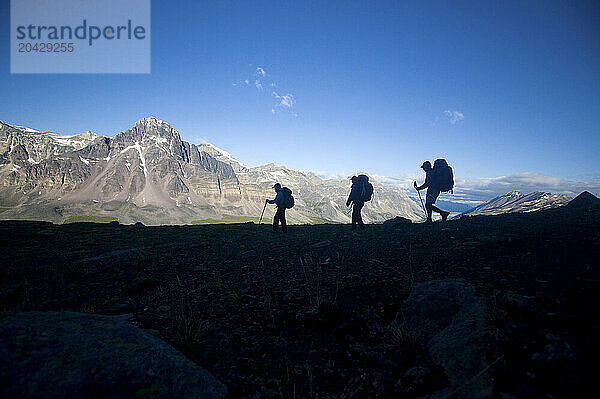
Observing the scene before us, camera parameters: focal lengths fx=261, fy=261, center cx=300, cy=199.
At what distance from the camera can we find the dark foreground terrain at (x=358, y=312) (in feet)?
9.84

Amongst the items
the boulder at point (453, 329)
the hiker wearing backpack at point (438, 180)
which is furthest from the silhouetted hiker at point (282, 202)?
the boulder at point (453, 329)

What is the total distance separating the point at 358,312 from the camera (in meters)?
4.91

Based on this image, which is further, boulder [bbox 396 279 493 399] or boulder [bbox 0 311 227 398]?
boulder [bbox 396 279 493 399]

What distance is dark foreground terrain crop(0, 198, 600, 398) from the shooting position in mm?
3000

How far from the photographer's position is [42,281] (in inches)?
378

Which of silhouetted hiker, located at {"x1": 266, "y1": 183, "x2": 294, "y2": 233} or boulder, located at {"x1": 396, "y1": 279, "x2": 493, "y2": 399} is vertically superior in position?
silhouetted hiker, located at {"x1": 266, "y1": 183, "x2": 294, "y2": 233}

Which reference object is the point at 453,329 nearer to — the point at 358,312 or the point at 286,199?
the point at 358,312

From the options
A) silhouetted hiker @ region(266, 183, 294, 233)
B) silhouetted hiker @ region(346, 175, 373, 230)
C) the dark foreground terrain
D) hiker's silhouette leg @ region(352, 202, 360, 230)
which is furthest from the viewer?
silhouetted hiker @ region(266, 183, 294, 233)

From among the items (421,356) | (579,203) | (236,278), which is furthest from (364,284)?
(579,203)

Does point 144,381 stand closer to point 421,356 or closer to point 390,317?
point 421,356

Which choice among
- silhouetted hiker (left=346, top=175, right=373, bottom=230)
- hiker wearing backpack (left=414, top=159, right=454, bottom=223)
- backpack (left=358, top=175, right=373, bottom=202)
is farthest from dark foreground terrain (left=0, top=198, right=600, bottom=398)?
hiker wearing backpack (left=414, top=159, right=454, bottom=223)

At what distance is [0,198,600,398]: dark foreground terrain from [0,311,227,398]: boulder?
0.63m

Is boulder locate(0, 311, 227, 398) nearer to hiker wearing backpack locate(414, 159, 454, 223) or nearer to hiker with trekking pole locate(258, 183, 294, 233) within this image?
hiker with trekking pole locate(258, 183, 294, 233)

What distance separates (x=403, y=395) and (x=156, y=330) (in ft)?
13.7
